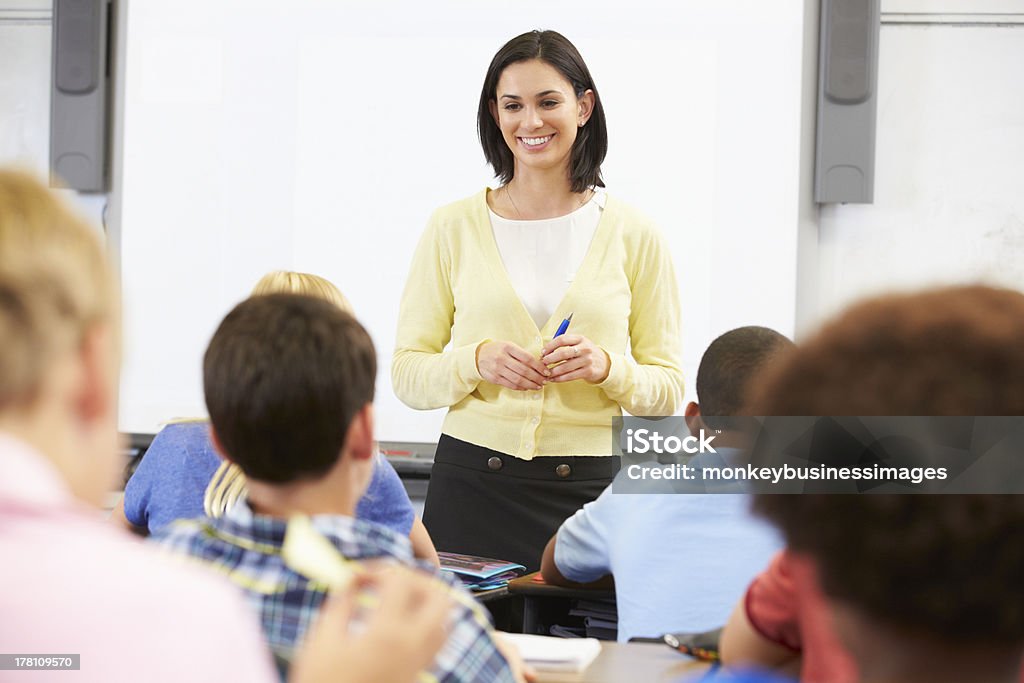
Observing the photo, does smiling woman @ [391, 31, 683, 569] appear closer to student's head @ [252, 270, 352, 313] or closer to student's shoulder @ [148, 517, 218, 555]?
student's head @ [252, 270, 352, 313]

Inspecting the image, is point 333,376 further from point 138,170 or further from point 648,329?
point 138,170

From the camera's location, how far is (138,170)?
4.04m

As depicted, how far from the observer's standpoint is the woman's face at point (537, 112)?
2408 mm

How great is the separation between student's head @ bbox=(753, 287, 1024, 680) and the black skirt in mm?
1764

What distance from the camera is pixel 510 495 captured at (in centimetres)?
239

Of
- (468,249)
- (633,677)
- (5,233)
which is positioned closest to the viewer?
(5,233)

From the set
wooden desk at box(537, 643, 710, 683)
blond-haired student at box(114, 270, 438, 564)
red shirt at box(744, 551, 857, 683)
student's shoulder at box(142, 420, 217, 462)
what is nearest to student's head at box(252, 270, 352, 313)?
blond-haired student at box(114, 270, 438, 564)

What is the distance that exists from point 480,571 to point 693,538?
561 millimetres

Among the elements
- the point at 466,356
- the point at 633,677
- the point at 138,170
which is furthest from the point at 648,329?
the point at 138,170

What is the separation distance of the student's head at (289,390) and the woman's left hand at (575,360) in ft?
3.44

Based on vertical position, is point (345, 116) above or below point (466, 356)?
above

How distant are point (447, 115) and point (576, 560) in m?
2.41

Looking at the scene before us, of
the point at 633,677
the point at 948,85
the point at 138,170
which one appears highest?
the point at 948,85

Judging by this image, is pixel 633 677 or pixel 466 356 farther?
pixel 466 356
